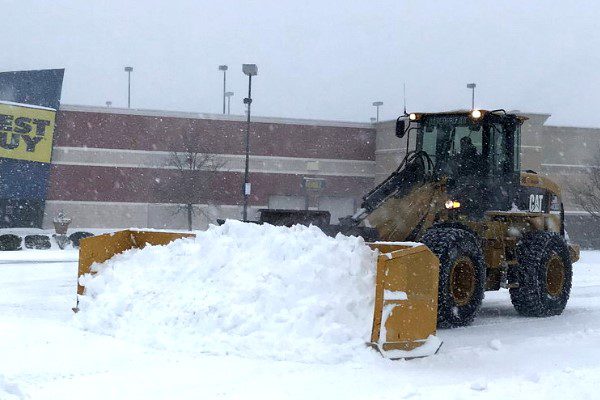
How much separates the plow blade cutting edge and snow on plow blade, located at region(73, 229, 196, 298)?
9.40ft

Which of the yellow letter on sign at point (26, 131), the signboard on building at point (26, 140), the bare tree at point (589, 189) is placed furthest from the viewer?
the bare tree at point (589, 189)

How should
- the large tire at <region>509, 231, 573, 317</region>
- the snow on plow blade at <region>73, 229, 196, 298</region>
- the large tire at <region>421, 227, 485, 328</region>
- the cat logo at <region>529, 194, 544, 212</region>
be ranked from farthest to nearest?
the cat logo at <region>529, 194, 544, 212</region>
the large tire at <region>509, 231, 573, 317</region>
the snow on plow blade at <region>73, 229, 196, 298</region>
the large tire at <region>421, 227, 485, 328</region>

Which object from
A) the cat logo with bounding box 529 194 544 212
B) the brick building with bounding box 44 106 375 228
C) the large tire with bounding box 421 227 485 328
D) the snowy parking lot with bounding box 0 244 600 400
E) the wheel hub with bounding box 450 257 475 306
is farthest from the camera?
the brick building with bounding box 44 106 375 228

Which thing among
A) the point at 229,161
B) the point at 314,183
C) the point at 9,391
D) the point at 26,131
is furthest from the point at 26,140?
the point at 9,391

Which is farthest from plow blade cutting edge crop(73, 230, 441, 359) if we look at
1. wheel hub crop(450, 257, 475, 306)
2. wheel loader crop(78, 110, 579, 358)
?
wheel hub crop(450, 257, 475, 306)

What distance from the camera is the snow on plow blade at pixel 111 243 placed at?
10.3 m

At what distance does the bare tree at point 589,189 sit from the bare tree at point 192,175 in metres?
18.1

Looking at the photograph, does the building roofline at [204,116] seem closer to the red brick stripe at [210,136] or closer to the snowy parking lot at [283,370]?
the red brick stripe at [210,136]

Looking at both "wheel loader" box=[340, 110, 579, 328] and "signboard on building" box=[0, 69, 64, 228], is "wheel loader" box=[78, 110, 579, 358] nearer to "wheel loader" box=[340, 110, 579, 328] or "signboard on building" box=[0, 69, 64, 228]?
"wheel loader" box=[340, 110, 579, 328]

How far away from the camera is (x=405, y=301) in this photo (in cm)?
827

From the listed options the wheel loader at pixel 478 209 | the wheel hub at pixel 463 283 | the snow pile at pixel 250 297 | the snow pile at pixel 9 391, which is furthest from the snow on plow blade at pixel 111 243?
the snow pile at pixel 9 391

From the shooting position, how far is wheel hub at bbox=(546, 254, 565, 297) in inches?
496

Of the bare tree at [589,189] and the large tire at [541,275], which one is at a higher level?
the bare tree at [589,189]

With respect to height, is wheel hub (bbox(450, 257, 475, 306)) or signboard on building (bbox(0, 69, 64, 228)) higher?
signboard on building (bbox(0, 69, 64, 228))
